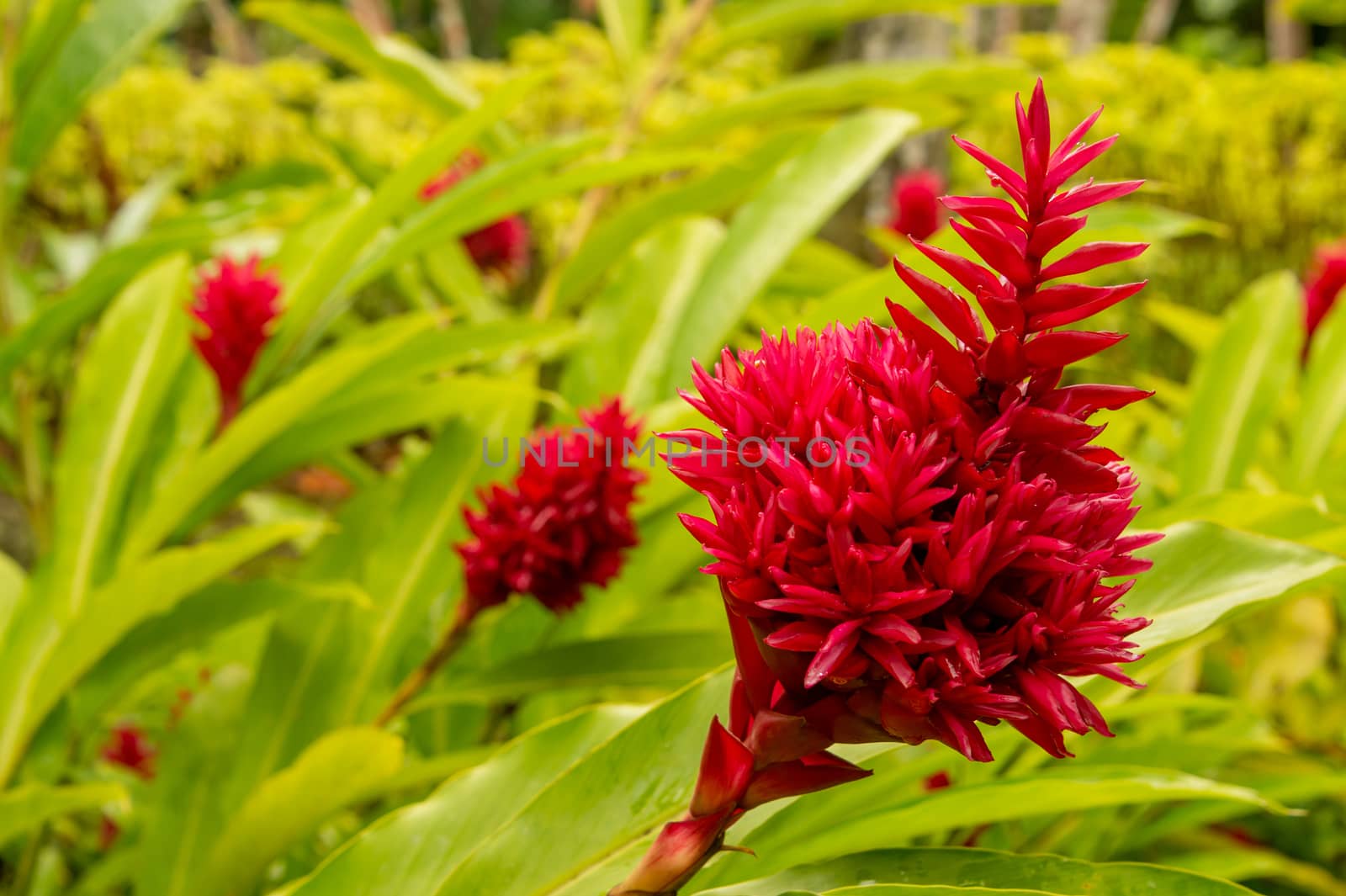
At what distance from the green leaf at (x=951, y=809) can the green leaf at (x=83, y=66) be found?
138 cm

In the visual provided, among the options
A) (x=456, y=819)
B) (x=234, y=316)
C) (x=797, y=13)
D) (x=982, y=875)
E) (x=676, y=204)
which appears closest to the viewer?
(x=982, y=875)

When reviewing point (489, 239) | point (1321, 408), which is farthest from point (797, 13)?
point (1321, 408)

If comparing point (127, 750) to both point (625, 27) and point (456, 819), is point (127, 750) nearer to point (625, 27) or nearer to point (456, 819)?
point (456, 819)

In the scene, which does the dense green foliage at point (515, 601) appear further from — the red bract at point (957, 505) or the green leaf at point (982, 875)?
the red bract at point (957, 505)

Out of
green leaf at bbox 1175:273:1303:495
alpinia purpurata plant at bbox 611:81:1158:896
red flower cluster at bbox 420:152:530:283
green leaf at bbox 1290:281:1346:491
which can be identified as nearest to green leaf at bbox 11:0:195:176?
red flower cluster at bbox 420:152:530:283

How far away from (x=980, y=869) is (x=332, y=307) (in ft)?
3.47

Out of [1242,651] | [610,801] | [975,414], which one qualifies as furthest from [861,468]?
[1242,651]

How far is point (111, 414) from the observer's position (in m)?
1.29

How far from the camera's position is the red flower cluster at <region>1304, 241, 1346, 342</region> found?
2.12 metres

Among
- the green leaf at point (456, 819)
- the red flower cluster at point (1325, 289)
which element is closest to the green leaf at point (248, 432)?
the green leaf at point (456, 819)

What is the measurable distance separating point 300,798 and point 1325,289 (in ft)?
6.95

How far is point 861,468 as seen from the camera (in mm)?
498

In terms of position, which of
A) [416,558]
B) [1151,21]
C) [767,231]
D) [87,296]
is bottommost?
[416,558]

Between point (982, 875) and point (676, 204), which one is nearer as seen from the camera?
point (982, 875)
